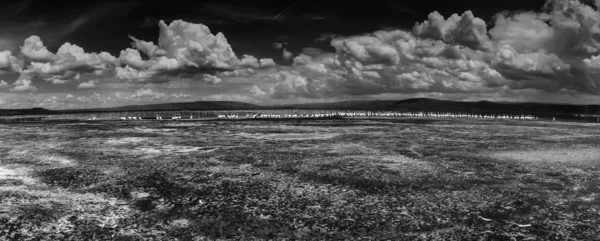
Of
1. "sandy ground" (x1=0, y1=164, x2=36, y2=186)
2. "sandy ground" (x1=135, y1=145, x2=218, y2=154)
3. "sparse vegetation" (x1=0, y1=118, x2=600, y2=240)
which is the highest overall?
"sandy ground" (x1=135, y1=145, x2=218, y2=154)

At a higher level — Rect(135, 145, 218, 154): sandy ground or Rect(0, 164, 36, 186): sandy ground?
Rect(135, 145, 218, 154): sandy ground

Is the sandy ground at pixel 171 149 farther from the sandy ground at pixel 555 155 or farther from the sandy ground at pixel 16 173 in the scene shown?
the sandy ground at pixel 555 155

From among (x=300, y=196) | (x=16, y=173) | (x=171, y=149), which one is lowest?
(x=300, y=196)

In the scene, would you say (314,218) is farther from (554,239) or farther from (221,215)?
(554,239)

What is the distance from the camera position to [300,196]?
41.7ft

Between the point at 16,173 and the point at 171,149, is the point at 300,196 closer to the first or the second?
the point at 16,173

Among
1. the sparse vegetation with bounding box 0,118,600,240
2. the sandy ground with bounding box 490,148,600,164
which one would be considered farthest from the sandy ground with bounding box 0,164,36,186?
the sandy ground with bounding box 490,148,600,164

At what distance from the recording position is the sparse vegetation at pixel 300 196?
9.43 meters

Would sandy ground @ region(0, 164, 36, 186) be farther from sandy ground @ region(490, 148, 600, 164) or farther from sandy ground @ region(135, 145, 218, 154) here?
sandy ground @ region(490, 148, 600, 164)

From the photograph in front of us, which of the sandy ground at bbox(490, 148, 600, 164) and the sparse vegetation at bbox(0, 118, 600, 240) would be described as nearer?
the sparse vegetation at bbox(0, 118, 600, 240)

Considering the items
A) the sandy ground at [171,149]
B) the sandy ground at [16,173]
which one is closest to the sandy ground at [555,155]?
the sandy ground at [171,149]

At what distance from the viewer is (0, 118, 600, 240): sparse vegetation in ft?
30.9

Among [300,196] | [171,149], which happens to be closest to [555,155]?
[300,196]

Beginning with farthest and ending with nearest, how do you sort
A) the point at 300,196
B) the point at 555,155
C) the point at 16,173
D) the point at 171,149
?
the point at 171,149 → the point at 555,155 → the point at 16,173 → the point at 300,196
